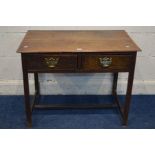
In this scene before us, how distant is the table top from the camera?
6.29 ft

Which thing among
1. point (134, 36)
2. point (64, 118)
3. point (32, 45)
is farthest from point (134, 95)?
point (32, 45)

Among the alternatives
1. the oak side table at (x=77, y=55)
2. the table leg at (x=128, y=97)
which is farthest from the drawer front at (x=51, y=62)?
the table leg at (x=128, y=97)

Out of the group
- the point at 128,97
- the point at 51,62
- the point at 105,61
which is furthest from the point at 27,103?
the point at 128,97

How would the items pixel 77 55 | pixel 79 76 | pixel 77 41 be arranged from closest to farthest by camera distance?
pixel 77 55 < pixel 77 41 < pixel 79 76

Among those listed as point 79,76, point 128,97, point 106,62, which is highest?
point 106,62

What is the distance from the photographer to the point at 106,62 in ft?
6.44

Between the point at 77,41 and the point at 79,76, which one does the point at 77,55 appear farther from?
the point at 79,76

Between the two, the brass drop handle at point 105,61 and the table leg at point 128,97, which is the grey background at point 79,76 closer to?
the table leg at point 128,97

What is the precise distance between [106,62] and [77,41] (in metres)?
0.30

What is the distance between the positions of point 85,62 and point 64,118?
69 cm

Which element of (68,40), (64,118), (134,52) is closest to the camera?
(134,52)

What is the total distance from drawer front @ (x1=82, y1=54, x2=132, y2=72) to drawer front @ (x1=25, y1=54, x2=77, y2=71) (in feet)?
0.32
